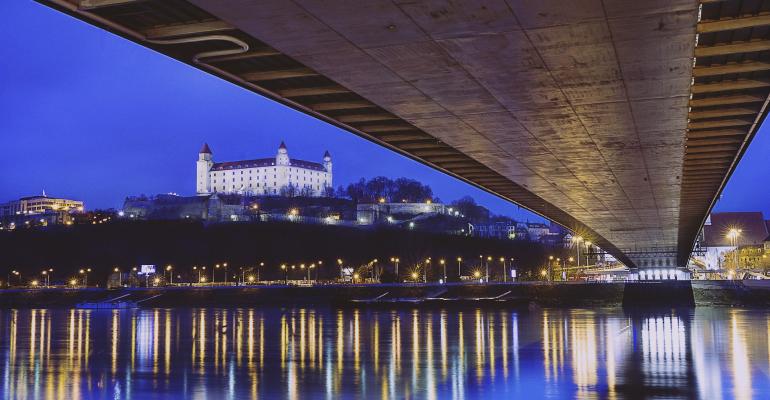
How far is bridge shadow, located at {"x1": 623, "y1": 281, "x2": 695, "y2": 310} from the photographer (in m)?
74.1

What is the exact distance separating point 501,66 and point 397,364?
→ 8676 mm

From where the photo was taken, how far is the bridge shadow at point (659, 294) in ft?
243

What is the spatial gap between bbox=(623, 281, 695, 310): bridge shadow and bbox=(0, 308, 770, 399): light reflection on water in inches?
1509

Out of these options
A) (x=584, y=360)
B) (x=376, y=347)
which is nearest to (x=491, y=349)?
(x=376, y=347)

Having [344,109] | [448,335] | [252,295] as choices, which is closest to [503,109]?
[344,109]

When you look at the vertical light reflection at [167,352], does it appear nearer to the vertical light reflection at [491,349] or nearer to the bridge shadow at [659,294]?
the vertical light reflection at [491,349]

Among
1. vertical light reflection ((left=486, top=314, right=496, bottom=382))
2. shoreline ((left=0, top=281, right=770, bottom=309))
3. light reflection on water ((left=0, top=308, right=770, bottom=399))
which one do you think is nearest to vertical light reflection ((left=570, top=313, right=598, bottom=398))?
light reflection on water ((left=0, top=308, right=770, bottom=399))

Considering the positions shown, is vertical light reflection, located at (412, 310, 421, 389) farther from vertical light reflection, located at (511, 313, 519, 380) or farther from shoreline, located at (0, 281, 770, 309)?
shoreline, located at (0, 281, 770, 309)

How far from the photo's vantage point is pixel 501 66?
1861 cm

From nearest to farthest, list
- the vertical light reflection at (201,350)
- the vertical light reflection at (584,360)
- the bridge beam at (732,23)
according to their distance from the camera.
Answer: the bridge beam at (732,23), the vertical light reflection at (584,360), the vertical light reflection at (201,350)

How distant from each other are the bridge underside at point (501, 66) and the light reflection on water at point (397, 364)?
23.1 feet

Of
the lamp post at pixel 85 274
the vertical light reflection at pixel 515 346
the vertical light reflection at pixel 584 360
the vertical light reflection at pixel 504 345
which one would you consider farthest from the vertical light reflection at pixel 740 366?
the lamp post at pixel 85 274

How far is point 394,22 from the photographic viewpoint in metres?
15.3

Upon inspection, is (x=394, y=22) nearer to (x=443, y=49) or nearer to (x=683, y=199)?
(x=443, y=49)
